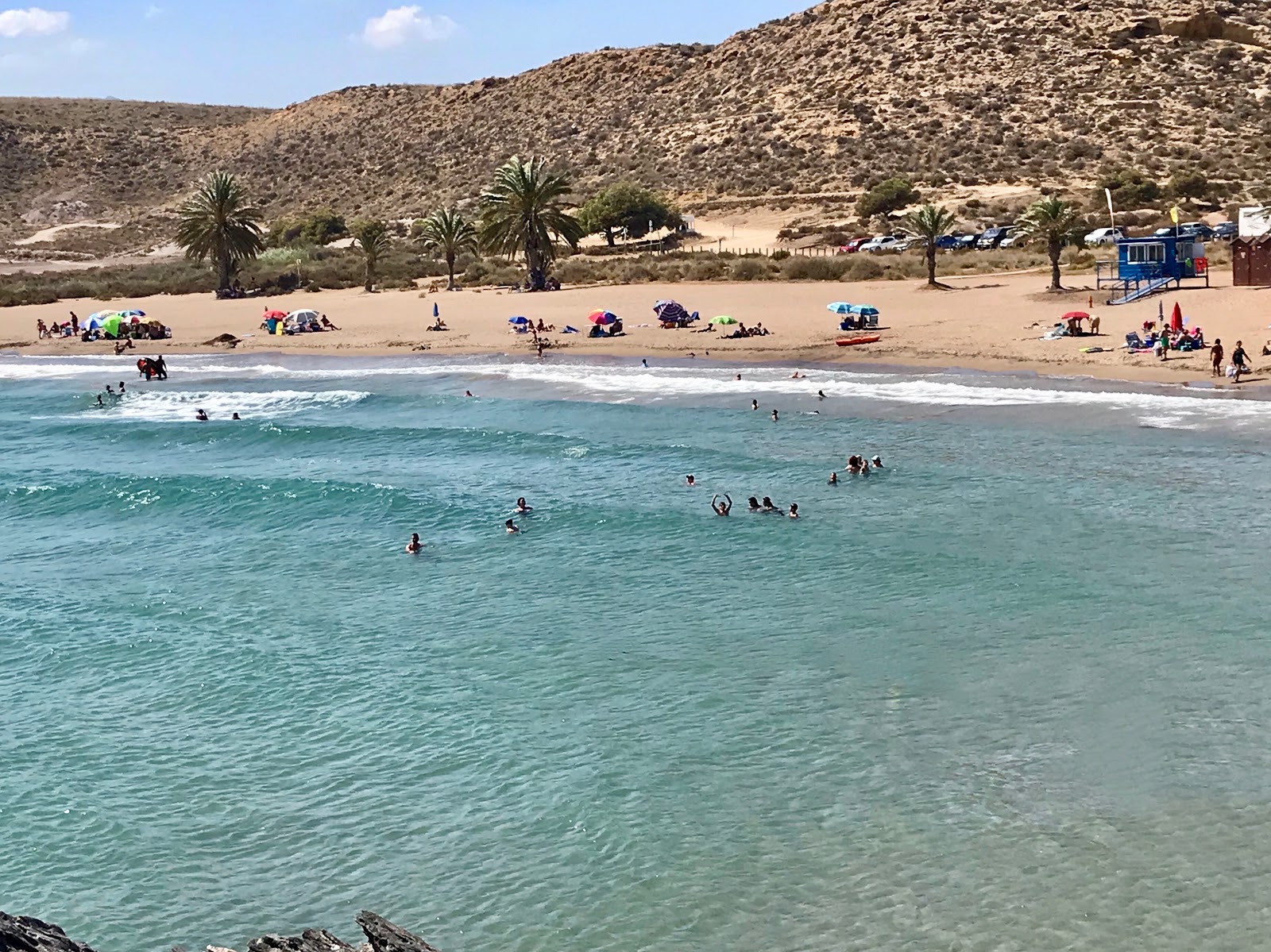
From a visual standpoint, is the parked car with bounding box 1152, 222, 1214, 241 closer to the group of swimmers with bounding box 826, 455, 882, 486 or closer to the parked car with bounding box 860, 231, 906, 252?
the parked car with bounding box 860, 231, 906, 252

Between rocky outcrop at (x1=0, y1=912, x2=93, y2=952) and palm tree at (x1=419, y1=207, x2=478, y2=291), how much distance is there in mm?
53963

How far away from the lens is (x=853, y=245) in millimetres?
62500

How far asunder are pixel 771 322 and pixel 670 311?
333cm

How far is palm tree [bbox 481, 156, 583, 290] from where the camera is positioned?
185ft

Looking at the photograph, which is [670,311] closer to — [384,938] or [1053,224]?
[1053,224]

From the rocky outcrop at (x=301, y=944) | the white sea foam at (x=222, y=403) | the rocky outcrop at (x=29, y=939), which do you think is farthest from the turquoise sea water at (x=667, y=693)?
the white sea foam at (x=222, y=403)

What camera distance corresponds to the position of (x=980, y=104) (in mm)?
81312

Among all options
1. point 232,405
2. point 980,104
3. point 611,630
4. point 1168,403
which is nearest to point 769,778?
point 611,630

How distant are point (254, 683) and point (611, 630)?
4.58 m

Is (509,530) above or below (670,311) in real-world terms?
below

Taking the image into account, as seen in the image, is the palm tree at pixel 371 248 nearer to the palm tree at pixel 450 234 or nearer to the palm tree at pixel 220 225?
the palm tree at pixel 450 234

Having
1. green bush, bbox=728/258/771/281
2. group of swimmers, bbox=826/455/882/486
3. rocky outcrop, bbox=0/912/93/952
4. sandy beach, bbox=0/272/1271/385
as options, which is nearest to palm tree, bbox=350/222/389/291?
sandy beach, bbox=0/272/1271/385

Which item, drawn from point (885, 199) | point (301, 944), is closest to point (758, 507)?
point (301, 944)

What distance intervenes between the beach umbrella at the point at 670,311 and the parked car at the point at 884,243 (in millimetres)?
16227
